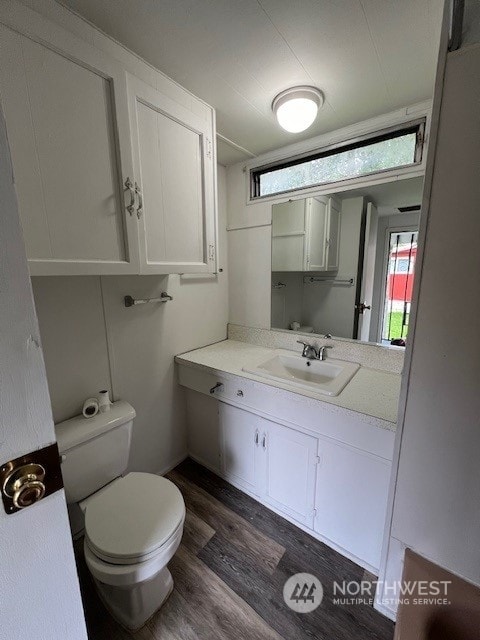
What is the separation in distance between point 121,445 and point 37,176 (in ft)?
3.96

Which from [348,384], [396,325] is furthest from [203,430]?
[396,325]

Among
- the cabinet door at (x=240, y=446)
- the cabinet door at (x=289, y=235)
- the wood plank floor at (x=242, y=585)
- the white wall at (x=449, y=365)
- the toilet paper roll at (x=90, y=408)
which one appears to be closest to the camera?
the white wall at (x=449, y=365)

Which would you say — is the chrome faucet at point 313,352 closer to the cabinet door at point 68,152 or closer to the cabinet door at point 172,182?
the cabinet door at point 172,182

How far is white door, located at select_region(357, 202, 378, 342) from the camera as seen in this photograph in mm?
1534

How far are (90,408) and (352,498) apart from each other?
1333 millimetres

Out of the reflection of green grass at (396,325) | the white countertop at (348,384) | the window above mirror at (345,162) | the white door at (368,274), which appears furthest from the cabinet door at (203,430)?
the window above mirror at (345,162)

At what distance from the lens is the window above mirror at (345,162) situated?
1.40m

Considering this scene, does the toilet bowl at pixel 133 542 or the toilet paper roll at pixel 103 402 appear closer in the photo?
the toilet bowl at pixel 133 542

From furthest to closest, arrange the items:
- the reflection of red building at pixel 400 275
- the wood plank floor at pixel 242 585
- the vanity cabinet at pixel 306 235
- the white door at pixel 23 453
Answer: the vanity cabinet at pixel 306 235 → the reflection of red building at pixel 400 275 → the wood plank floor at pixel 242 585 → the white door at pixel 23 453

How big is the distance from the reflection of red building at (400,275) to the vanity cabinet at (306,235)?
0.32 meters

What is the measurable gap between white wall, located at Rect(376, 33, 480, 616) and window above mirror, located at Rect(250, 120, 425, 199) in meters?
0.78

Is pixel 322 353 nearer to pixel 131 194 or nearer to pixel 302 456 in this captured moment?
pixel 302 456

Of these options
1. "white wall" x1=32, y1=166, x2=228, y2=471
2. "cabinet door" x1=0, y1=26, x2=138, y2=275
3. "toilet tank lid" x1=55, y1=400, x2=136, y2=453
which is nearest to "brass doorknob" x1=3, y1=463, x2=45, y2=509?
"cabinet door" x1=0, y1=26, x2=138, y2=275

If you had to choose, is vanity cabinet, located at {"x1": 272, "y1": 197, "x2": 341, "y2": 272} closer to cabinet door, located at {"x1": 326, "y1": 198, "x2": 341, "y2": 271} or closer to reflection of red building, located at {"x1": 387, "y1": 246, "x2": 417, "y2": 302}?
cabinet door, located at {"x1": 326, "y1": 198, "x2": 341, "y2": 271}
